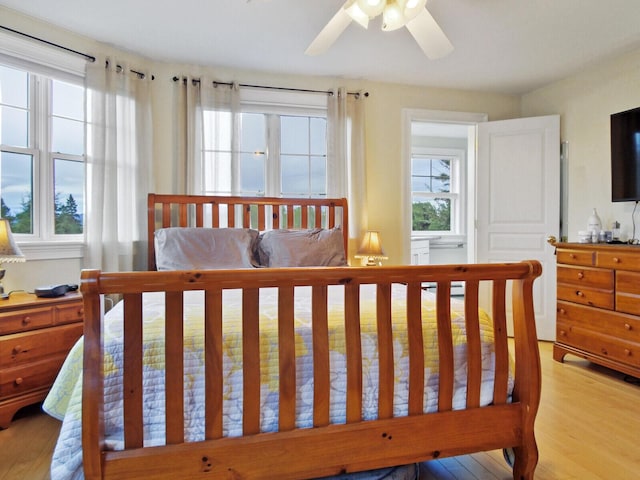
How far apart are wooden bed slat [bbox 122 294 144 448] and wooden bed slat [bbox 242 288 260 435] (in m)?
0.32

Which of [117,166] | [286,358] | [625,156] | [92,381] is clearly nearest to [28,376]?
[92,381]

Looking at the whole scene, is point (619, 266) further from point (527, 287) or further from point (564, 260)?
point (527, 287)

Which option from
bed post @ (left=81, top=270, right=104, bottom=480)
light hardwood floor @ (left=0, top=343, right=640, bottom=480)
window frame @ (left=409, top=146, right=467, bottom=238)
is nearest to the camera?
bed post @ (left=81, top=270, right=104, bottom=480)

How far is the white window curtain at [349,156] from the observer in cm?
358

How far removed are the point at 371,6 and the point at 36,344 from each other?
8.21 feet

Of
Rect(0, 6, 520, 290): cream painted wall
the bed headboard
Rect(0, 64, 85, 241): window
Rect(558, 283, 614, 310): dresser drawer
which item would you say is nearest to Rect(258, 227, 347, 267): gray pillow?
the bed headboard

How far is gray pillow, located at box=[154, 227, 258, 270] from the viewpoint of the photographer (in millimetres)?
2676

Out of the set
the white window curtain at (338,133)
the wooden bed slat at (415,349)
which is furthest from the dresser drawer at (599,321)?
the wooden bed slat at (415,349)

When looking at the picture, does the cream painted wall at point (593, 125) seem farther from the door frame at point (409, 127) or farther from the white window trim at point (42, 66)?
the white window trim at point (42, 66)

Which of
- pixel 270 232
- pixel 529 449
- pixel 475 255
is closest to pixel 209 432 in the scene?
pixel 529 449

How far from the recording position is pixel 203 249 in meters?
2.75

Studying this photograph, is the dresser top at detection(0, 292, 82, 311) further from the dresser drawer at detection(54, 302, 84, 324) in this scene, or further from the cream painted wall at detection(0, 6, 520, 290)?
the cream painted wall at detection(0, 6, 520, 290)

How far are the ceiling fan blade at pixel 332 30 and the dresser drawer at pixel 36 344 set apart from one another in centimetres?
221

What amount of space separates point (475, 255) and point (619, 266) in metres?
1.40
